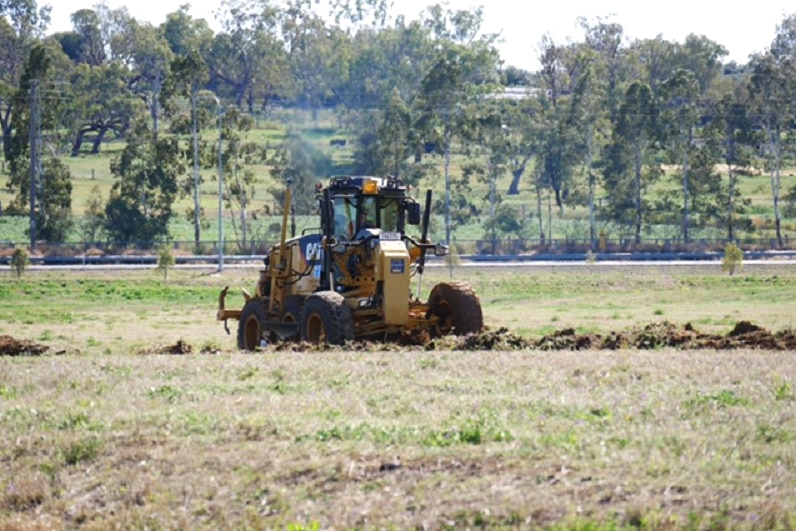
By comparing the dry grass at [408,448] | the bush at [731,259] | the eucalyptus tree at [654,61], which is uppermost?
the eucalyptus tree at [654,61]

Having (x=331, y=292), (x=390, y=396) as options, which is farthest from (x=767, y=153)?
(x=390, y=396)

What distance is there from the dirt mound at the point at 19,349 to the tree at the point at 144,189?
56.4 meters

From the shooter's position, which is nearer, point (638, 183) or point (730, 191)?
point (730, 191)

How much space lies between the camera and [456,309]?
906 inches

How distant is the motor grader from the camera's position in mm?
22234

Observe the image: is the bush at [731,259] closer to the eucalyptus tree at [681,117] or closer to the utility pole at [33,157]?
the eucalyptus tree at [681,117]

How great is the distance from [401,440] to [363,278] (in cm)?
1077

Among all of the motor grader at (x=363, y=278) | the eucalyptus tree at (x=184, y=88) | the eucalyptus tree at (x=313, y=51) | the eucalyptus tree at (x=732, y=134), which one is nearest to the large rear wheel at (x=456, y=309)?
the motor grader at (x=363, y=278)

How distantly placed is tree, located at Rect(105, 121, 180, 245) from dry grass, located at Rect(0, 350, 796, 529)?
62.9 m

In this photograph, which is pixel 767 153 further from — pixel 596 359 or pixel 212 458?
pixel 212 458

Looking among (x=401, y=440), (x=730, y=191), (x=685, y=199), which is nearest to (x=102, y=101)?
(x=685, y=199)

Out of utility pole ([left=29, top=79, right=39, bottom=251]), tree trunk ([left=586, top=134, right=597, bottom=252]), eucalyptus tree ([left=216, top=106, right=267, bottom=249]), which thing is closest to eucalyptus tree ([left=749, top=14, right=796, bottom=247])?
tree trunk ([left=586, top=134, right=597, bottom=252])

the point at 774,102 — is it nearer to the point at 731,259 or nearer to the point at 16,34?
the point at 731,259

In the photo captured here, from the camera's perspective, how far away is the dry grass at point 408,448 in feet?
35.7
